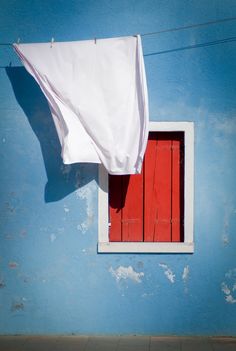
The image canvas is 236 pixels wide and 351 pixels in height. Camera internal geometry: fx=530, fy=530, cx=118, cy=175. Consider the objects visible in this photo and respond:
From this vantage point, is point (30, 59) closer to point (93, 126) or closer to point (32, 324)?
point (93, 126)

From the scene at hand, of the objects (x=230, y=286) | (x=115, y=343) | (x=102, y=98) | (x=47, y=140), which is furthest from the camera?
(x=47, y=140)

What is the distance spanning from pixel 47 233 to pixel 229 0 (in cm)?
360

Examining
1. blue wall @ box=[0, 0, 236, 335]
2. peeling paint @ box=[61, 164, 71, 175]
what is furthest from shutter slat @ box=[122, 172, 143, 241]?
peeling paint @ box=[61, 164, 71, 175]

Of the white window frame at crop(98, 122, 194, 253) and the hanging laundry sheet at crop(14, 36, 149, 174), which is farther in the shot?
the white window frame at crop(98, 122, 194, 253)

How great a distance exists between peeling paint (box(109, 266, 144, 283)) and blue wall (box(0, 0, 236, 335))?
0.01 m

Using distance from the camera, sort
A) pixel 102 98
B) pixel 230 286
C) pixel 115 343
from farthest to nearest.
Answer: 1. pixel 230 286
2. pixel 115 343
3. pixel 102 98

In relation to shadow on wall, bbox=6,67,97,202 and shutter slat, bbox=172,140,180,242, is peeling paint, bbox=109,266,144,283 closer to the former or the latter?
shutter slat, bbox=172,140,180,242

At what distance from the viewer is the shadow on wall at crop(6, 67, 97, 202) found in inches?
259

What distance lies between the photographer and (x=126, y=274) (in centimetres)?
654

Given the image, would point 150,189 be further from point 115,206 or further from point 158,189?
point 115,206

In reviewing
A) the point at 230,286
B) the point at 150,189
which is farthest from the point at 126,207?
the point at 230,286

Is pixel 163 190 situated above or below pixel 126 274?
above

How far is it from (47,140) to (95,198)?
94 cm

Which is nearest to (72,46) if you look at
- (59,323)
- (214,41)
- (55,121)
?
(55,121)
